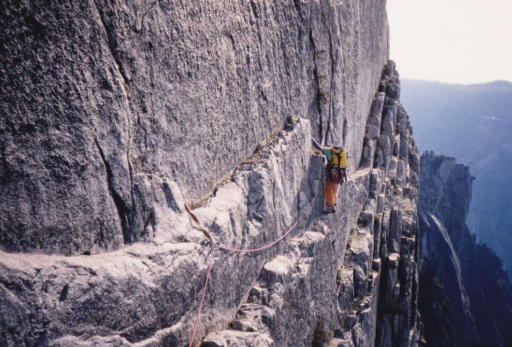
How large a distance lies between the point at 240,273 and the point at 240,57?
445cm

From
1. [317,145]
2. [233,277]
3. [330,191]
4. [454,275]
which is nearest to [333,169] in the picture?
[330,191]

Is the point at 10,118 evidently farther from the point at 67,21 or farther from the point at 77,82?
the point at 67,21

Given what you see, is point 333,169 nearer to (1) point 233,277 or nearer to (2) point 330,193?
(2) point 330,193

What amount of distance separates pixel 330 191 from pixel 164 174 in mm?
6615

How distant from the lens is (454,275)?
59.2m

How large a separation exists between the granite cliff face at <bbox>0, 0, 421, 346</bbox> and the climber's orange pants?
69 centimetres

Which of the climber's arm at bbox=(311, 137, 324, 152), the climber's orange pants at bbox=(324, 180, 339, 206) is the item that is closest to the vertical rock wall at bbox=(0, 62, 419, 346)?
the climber's orange pants at bbox=(324, 180, 339, 206)

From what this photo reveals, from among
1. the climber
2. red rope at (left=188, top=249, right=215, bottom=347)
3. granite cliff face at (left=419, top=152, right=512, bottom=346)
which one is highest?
the climber

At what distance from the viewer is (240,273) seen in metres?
7.82

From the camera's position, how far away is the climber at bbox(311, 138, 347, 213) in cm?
1149

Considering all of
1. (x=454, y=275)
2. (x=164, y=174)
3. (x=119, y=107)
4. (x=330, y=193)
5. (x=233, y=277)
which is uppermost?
(x=119, y=107)

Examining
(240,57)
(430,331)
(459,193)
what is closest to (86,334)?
(240,57)

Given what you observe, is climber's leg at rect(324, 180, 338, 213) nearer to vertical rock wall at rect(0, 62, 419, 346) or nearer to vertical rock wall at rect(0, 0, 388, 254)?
vertical rock wall at rect(0, 62, 419, 346)

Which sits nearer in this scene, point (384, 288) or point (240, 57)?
point (240, 57)
